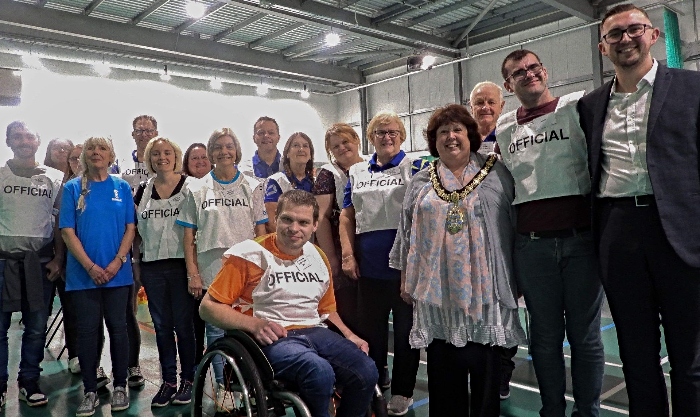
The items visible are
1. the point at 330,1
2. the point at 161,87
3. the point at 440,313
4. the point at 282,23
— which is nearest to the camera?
the point at 440,313

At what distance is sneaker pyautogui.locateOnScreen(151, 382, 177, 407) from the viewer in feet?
9.17

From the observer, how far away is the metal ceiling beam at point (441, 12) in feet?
26.2

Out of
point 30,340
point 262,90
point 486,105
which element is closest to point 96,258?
point 30,340

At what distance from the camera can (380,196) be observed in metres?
2.47

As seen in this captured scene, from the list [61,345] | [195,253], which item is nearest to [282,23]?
[61,345]

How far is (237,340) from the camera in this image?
6.00 feet

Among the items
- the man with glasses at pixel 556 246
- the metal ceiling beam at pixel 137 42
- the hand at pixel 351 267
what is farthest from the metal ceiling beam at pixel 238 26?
the man with glasses at pixel 556 246

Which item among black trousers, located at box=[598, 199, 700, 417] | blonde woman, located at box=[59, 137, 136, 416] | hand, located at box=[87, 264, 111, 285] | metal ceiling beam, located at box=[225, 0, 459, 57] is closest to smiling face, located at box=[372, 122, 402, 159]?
black trousers, located at box=[598, 199, 700, 417]

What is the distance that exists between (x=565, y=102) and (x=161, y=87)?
9132 millimetres

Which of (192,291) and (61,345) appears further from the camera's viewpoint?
(61,345)

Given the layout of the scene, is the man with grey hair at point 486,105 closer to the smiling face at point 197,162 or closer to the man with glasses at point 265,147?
the man with glasses at point 265,147

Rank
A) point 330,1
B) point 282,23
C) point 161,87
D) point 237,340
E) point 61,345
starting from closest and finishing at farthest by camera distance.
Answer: point 237,340
point 61,345
point 330,1
point 282,23
point 161,87

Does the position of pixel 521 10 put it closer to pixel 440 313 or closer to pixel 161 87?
pixel 161 87

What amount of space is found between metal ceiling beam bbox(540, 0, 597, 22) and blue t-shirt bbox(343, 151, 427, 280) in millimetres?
5600
